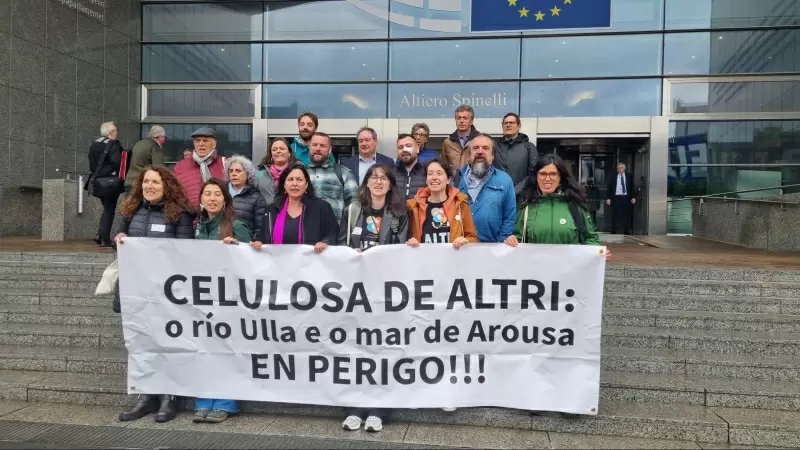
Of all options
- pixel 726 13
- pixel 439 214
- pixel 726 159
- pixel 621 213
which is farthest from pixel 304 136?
pixel 726 13

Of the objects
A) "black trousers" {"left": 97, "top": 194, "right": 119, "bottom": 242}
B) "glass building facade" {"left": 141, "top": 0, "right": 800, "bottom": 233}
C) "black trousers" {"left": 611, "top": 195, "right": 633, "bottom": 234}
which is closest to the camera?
"black trousers" {"left": 97, "top": 194, "right": 119, "bottom": 242}

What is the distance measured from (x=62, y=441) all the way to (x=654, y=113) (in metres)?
13.7

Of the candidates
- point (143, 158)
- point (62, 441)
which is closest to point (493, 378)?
point (62, 441)

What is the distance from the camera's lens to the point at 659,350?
16.8 feet

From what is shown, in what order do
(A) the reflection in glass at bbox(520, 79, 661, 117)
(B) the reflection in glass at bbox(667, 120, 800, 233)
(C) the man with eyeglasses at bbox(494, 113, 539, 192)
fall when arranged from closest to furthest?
(C) the man with eyeglasses at bbox(494, 113, 539, 192) → (B) the reflection in glass at bbox(667, 120, 800, 233) → (A) the reflection in glass at bbox(520, 79, 661, 117)

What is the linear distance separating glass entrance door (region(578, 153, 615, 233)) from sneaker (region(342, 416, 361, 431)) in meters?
11.8

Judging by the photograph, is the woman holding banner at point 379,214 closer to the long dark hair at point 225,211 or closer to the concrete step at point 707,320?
the long dark hair at point 225,211

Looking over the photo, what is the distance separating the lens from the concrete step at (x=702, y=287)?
20.1 ft

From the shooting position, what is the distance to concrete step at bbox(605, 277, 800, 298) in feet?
20.1

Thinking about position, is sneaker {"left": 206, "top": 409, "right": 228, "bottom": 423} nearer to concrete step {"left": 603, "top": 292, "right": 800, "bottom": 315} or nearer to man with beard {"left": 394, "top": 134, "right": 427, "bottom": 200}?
man with beard {"left": 394, "top": 134, "right": 427, "bottom": 200}

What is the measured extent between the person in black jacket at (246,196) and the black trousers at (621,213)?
38.3 feet

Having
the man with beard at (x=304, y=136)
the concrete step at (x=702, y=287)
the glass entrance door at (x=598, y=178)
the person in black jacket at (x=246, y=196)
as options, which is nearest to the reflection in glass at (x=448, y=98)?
the glass entrance door at (x=598, y=178)

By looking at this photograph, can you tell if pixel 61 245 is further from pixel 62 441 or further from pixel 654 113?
pixel 654 113

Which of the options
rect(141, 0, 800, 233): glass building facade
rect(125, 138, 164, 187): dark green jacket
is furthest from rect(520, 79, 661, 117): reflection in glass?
rect(125, 138, 164, 187): dark green jacket
